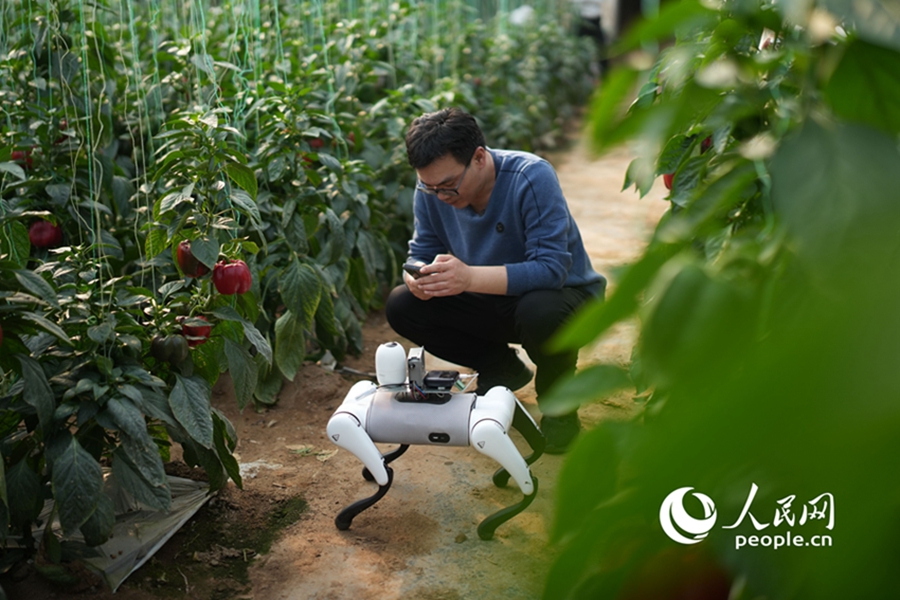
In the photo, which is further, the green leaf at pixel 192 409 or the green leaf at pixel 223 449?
the green leaf at pixel 223 449

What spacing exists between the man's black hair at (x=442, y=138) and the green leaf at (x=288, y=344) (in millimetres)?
667

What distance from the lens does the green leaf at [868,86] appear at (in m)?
A: 0.38

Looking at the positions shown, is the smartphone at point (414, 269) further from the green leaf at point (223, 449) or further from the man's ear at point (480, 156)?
the green leaf at point (223, 449)

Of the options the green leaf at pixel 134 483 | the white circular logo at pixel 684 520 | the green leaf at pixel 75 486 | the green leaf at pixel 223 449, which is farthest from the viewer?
the green leaf at pixel 223 449

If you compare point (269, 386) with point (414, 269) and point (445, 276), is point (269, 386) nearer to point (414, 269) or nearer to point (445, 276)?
point (414, 269)

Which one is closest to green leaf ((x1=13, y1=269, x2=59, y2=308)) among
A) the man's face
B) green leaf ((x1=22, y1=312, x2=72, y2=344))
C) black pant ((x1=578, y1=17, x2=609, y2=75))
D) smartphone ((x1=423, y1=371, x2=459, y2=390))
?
green leaf ((x1=22, y1=312, x2=72, y2=344))

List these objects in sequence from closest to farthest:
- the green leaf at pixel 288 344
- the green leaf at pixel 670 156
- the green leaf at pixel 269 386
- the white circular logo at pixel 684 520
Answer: the white circular logo at pixel 684 520
the green leaf at pixel 670 156
the green leaf at pixel 288 344
the green leaf at pixel 269 386

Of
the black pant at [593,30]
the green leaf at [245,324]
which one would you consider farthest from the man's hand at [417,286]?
the black pant at [593,30]

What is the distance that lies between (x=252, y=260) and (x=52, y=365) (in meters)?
0.90

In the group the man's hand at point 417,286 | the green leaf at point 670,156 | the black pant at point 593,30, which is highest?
the green leaf at point 670,156

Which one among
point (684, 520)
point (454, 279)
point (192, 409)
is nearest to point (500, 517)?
point (454, 279)

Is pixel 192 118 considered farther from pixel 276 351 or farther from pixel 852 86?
pixel 852 86

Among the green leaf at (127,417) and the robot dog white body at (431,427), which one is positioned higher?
the green leaf at (127,417)

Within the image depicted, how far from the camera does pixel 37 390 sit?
60.8 inches
